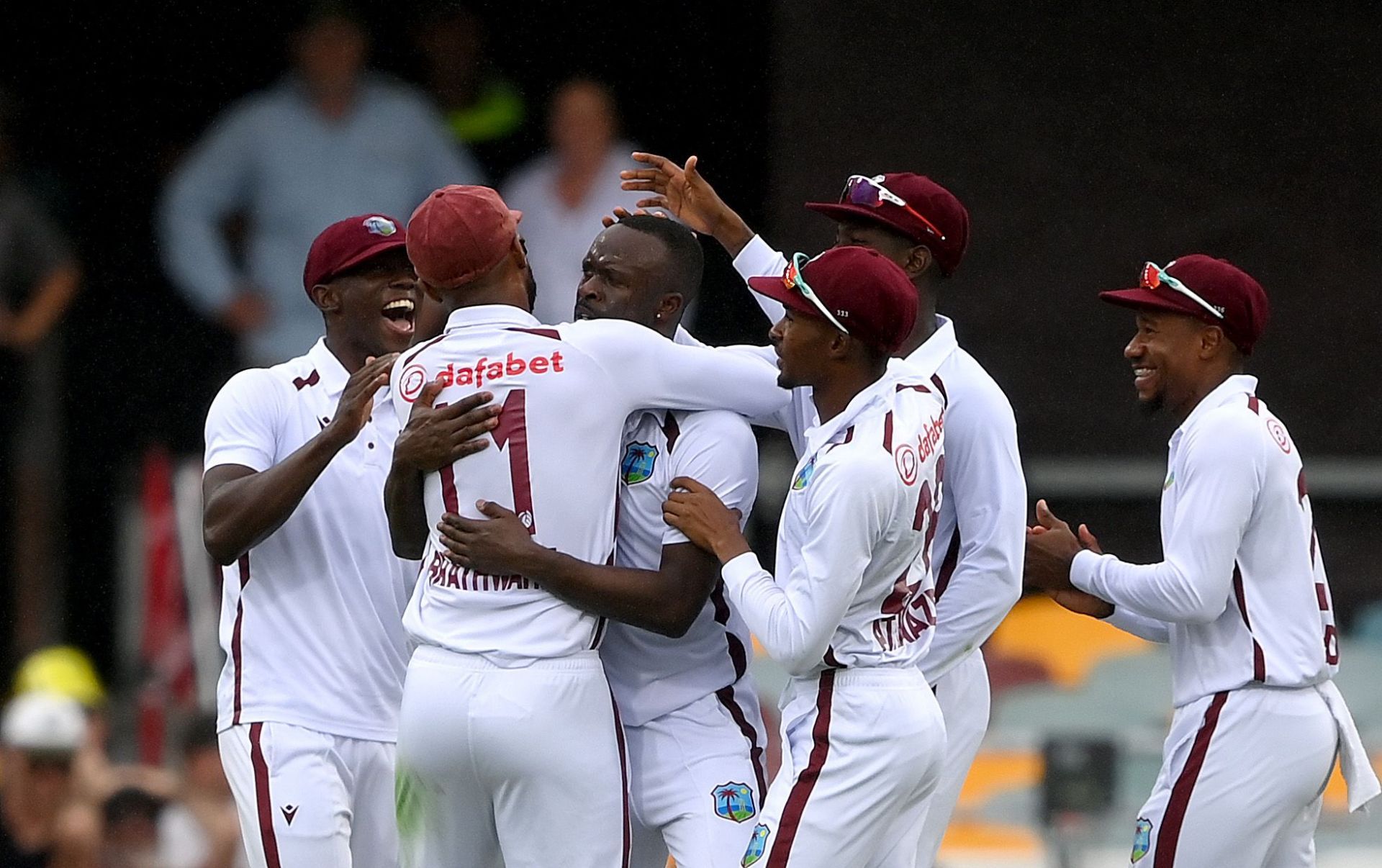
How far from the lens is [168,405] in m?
8.18

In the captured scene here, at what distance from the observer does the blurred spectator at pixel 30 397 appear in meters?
8.12

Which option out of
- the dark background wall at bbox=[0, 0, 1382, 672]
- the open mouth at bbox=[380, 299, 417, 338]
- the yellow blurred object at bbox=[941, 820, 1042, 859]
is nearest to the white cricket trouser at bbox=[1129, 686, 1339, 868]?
the open mouth at bbox=[380, 299, 417, 338]

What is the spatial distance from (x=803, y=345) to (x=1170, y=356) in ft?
3.01

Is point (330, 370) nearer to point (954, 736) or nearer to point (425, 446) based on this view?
point (425, 446)

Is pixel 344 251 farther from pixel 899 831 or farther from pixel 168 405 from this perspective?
pixel 168 405

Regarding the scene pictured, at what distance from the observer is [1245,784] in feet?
12.3

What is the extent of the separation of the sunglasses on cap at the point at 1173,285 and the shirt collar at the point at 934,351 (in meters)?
0.42

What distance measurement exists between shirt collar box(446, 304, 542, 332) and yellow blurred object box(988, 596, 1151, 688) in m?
4.72

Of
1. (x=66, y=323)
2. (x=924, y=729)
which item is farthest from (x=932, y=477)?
(x=66, y=323)

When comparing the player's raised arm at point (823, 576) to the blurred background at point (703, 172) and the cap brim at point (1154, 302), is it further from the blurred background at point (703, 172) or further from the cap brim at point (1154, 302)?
the blurred background at point (703, 172)

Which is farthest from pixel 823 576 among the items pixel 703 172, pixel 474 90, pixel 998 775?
pixel 474 90

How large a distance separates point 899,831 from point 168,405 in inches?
211

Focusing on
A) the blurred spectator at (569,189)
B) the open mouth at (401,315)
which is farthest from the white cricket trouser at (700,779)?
the blurred spectator at (569,189)

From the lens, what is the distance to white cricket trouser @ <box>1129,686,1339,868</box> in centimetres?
374
